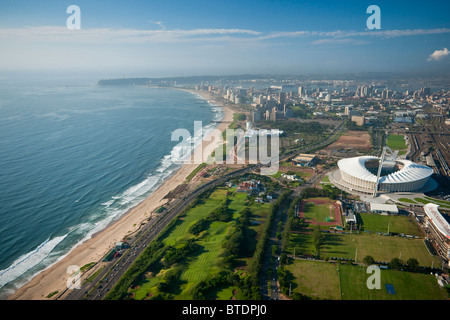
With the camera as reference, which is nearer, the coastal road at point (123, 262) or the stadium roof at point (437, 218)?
the coastal road at point (123, 262)

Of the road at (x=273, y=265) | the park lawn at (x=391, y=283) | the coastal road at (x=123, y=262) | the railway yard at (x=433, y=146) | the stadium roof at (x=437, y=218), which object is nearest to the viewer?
the park lawn at (x=391, y=283)

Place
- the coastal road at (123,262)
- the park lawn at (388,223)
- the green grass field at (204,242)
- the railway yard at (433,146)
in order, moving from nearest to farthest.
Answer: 1. the green grass field at (204,242)
2. the coastal road at (123,262)
3. the park lawn at (388,223)
4. the railway yard at (433,146)

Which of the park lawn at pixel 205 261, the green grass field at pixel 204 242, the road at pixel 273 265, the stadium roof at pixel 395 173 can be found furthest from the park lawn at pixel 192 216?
the stadium roof at pixel 395 173

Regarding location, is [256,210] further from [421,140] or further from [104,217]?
[421,140]

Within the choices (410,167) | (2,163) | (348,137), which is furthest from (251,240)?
(348,137)

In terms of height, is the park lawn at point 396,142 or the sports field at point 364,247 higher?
the park lawn at point 396,142

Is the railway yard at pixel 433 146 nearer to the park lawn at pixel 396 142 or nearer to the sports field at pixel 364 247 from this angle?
the park lawn at pixel 396 142
